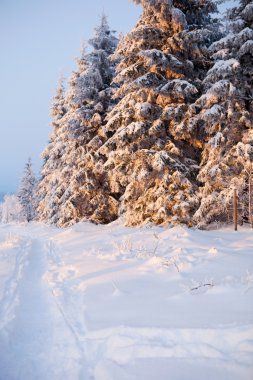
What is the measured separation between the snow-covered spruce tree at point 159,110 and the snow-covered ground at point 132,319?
5840 mm

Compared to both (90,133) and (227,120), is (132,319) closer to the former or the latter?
(227,120)

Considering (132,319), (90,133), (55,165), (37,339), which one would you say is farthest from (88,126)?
(37,339)

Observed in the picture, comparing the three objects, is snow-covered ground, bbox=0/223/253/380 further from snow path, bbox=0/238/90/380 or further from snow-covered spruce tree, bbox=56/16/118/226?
snow-covered spruce tree, bbox=56/16/118/226

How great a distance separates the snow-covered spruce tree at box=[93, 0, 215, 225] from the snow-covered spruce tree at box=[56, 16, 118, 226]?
12.0 feet

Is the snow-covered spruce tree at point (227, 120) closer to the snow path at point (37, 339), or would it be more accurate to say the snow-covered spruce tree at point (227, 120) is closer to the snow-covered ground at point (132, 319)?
the snow-covered ground at point (132, 319)

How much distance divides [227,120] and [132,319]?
40.6 feet

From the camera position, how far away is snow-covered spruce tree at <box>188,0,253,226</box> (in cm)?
1334

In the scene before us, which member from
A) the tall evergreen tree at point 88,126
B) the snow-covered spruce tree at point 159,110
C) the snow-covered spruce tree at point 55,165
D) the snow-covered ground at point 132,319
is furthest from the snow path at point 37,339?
the snow-covered spruce tree at point 55,165

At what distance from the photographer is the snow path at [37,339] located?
342 centimetres

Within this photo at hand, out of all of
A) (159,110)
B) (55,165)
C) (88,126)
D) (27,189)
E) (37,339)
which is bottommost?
(37,339)

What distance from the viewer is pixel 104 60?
21.1 meters

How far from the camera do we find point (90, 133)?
20750 millimetres

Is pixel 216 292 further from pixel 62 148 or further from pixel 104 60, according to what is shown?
pixel 62 148

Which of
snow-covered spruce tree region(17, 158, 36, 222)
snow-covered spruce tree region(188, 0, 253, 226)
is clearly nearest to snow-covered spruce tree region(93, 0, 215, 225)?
snow-covered spruce tree region(188, 0, 253, 226)
